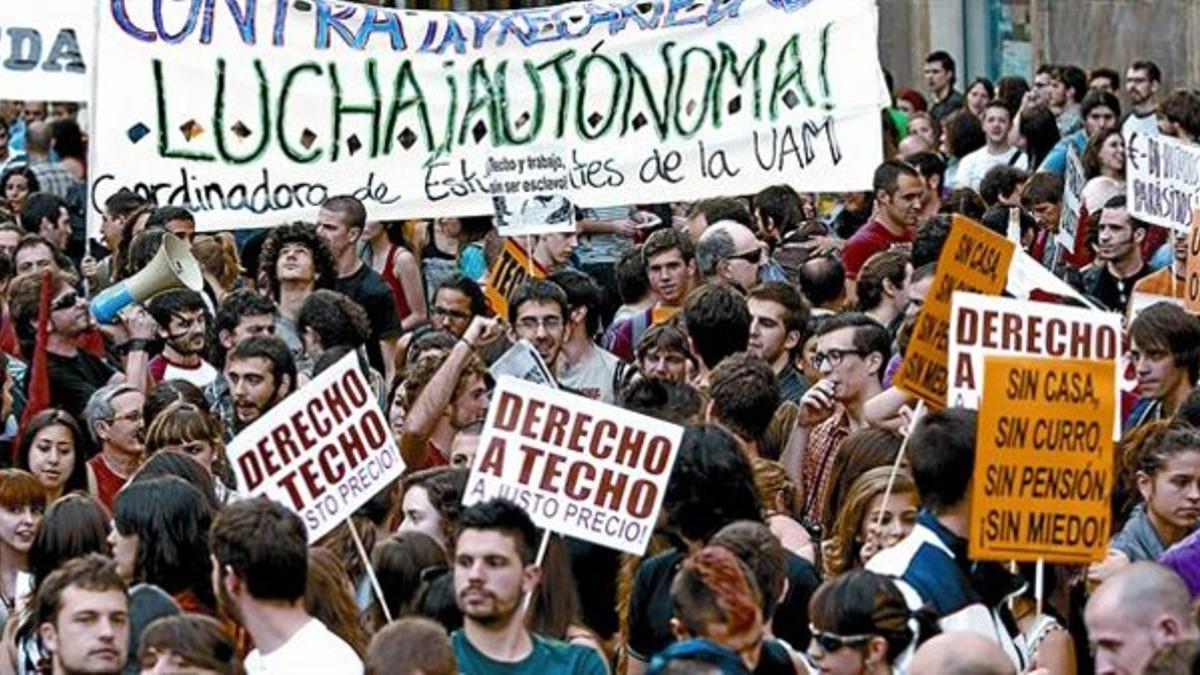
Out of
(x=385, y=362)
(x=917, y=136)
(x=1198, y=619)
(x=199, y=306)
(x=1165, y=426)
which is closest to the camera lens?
(x=1198, y=619)

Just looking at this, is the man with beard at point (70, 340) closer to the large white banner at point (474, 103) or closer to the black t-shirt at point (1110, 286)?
the large white banner at point (474, 103)

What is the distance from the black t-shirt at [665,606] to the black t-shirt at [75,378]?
532 cm

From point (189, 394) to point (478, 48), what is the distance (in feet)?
17.0

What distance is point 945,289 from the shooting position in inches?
465

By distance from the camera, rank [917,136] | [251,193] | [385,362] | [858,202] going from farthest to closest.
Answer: [917,136] < [858,202] < [251,193] < [385,362]

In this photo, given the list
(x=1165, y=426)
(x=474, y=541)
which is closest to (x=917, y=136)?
(x=1165, y=426)

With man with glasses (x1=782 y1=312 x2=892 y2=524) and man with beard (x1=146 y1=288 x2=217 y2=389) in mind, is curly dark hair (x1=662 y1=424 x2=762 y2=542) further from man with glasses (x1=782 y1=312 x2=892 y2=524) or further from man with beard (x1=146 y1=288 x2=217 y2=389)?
man with beard (x1=146 y1=288 x2=217 y2=389)

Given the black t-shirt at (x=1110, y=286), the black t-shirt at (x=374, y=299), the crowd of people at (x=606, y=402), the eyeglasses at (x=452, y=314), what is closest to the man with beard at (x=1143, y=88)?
the crowd of people at (x=606, y=402)

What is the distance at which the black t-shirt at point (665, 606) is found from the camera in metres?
9.91

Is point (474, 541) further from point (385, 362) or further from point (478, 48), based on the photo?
point (478, 48)

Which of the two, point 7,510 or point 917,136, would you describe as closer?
point 7,510

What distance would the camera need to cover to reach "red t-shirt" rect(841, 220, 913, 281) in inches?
691

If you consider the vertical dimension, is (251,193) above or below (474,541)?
above

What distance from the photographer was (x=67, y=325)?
15.4m
